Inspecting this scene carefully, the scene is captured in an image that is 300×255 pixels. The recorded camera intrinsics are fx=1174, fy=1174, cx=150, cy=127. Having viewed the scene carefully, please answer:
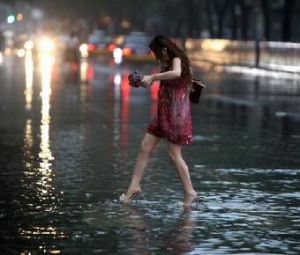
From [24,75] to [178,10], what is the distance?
65.6m

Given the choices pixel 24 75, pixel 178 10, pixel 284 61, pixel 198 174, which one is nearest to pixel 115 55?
pixel 284 61

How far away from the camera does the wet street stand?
30.8 ft

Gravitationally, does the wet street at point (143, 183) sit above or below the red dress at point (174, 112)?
below

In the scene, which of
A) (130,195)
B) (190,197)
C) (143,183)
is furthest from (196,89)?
(143,183)

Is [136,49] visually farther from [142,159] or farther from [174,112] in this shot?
[174,112]

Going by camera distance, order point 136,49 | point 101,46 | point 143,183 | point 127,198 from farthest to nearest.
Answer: point 101,46 → point 136,49 → point 143,183 → point 127,198

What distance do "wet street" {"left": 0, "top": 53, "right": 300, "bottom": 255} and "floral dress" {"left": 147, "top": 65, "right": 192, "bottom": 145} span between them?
0.67 metres

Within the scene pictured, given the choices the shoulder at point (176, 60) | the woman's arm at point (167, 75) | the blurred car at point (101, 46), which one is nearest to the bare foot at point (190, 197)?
the woman's arm at point (167, 75)

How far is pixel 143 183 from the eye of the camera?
12977 millimetres

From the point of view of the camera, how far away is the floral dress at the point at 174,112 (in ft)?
37.3

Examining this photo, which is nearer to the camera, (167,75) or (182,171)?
(167,75)

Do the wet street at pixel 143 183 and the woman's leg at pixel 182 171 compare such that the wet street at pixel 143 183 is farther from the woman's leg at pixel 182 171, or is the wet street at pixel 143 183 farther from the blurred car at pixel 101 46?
the blurred car at pixel 101 46

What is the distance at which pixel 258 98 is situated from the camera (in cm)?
3091

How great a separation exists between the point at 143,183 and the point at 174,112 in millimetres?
1815
